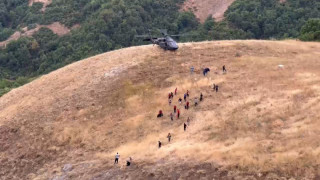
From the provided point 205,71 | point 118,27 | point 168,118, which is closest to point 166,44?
point 205,71

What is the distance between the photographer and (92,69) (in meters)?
48.4

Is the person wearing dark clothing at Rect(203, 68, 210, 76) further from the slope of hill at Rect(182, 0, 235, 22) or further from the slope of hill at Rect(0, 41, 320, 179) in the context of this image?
the slope of hill at Rect(182, 0, 235, 22)

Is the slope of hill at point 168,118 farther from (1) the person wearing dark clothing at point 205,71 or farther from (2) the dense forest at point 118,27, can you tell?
(2) the dense forest at point 118,27

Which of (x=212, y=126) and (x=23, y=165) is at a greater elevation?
(x=212, y=126)

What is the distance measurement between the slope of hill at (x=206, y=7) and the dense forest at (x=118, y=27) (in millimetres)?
6444

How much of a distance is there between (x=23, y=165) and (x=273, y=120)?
20783mm

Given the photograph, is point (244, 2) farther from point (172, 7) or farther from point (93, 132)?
point (93, 132)

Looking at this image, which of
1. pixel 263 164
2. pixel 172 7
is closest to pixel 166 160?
pixel 263 164

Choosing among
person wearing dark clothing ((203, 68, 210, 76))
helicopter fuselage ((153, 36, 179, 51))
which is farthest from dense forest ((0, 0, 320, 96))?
person wearing dark clothing ((203, 68, 210, 76))

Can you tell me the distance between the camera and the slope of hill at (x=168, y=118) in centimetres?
2817

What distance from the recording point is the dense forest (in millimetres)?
80000

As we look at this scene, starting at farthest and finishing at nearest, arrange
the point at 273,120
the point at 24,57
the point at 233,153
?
the point at 24,57 → the point at 273,120 → the point at 233,153

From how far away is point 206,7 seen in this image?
4195 inches

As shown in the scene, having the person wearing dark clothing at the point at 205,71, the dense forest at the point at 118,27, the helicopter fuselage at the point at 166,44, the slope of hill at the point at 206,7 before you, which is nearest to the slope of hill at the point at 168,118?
the person wearing dark clothing at the point at 205,71
